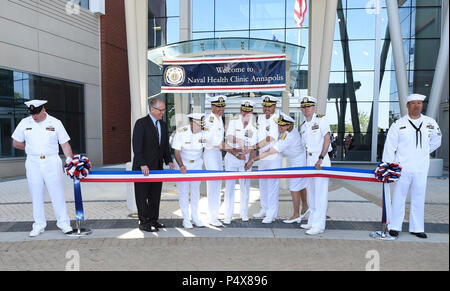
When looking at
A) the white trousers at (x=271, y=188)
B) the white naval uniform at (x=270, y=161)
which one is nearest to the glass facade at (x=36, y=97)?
the white naval uniform at (x=270, y=161)

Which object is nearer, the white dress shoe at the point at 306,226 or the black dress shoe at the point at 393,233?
the black dress shoe at the point at 393,233

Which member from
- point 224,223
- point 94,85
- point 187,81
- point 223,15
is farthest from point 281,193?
point 223,15

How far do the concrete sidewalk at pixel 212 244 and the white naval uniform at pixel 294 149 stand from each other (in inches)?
28.7

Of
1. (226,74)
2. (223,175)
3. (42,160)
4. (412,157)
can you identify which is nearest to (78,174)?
(42,160)

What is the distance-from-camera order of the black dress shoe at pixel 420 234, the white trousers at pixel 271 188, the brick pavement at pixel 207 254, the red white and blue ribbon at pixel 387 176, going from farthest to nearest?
the white trousers at pixel 271 188 → the black dress shoe at pixel 420 234 → the red white and blue ribbon at pixel 387 176 → the brick pavement at pixel 207 254

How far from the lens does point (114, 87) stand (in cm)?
1650

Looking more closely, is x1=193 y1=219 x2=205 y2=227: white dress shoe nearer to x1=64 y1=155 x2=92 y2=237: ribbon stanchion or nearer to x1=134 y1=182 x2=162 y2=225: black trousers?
x1=134 y1=182 x2=162 y2=225: black trousers

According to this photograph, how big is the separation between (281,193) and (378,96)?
12623 mm


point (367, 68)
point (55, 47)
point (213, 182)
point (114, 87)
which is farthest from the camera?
point (367, 68)

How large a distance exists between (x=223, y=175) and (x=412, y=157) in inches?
109

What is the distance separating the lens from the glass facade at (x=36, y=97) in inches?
445

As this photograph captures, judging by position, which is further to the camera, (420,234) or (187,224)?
(187,224)

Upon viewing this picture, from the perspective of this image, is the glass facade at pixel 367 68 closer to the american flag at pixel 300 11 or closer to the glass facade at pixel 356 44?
the glass facade at pixel 356 44

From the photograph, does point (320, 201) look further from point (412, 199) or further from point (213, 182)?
point (213, 182)
